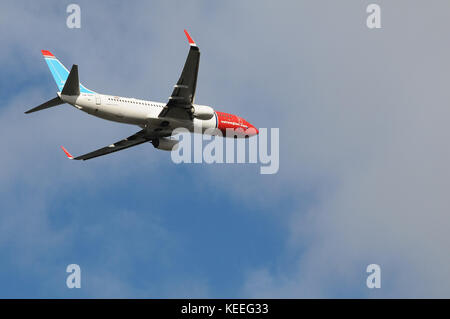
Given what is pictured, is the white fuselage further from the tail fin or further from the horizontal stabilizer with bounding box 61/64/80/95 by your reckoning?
the tail fin

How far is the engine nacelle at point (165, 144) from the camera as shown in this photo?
72.6 metres

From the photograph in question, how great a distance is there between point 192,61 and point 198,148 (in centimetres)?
1107

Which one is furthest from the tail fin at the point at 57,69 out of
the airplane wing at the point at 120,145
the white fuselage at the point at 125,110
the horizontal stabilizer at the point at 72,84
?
the airplane wing at the point at 120,145

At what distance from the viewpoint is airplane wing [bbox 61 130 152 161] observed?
2849 inches

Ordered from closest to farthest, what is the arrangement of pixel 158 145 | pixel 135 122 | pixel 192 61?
pixel 192 61 < pixel 135 122 < pixel 158 145

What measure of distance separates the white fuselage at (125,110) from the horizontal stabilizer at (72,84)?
0.46 meters

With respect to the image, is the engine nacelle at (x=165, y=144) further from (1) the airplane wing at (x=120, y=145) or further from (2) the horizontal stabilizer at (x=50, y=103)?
(2) the horizontal stabilizer at (x=50, y=103)

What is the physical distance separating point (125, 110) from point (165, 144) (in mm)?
7921

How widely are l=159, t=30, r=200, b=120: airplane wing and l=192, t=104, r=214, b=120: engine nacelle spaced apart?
547 millimetres

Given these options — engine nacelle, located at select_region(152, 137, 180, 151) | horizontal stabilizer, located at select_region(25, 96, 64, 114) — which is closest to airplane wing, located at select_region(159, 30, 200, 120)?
engine nacelle, located at select_region(152, 137, 180, 151)

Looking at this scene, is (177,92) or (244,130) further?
(244,130)
